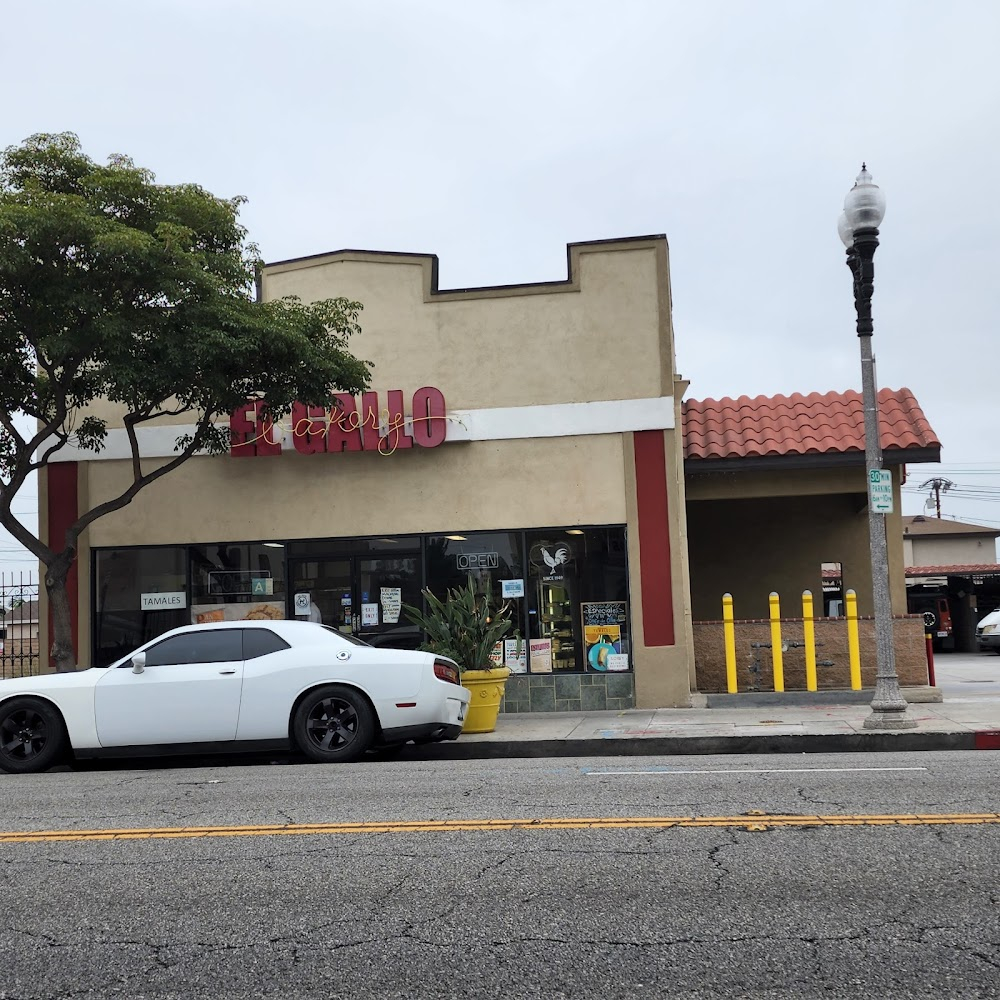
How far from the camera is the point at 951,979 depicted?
414 cm

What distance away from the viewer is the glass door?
16.3 metres

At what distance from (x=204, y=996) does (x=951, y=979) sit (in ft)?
9.00

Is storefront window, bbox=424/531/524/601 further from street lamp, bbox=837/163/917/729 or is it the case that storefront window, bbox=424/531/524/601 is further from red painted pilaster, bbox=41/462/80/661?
red painted pilaster, bbox=41/462/80/661

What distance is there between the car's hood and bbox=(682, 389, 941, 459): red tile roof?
9.05 m

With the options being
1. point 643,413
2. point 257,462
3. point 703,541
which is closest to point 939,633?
point 703,541

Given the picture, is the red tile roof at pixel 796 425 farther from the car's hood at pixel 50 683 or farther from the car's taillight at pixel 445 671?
the car's hood at pixel 50 683

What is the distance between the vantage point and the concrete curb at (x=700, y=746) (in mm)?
11812

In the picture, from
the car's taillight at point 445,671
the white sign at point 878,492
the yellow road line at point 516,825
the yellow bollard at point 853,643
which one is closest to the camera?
the yellow road line at point 516,825

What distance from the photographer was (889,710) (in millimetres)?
12289

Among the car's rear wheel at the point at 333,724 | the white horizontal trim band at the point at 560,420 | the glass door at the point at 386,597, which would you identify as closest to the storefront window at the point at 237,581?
the glass door at the point at 386,597

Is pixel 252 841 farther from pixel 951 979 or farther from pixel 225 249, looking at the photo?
pixel 225 249

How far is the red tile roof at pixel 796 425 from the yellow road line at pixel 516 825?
10.1 meters

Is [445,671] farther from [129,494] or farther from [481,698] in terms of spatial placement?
[129,494]

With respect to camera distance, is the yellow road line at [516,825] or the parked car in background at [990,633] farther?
the parked car in background at [990,633]
